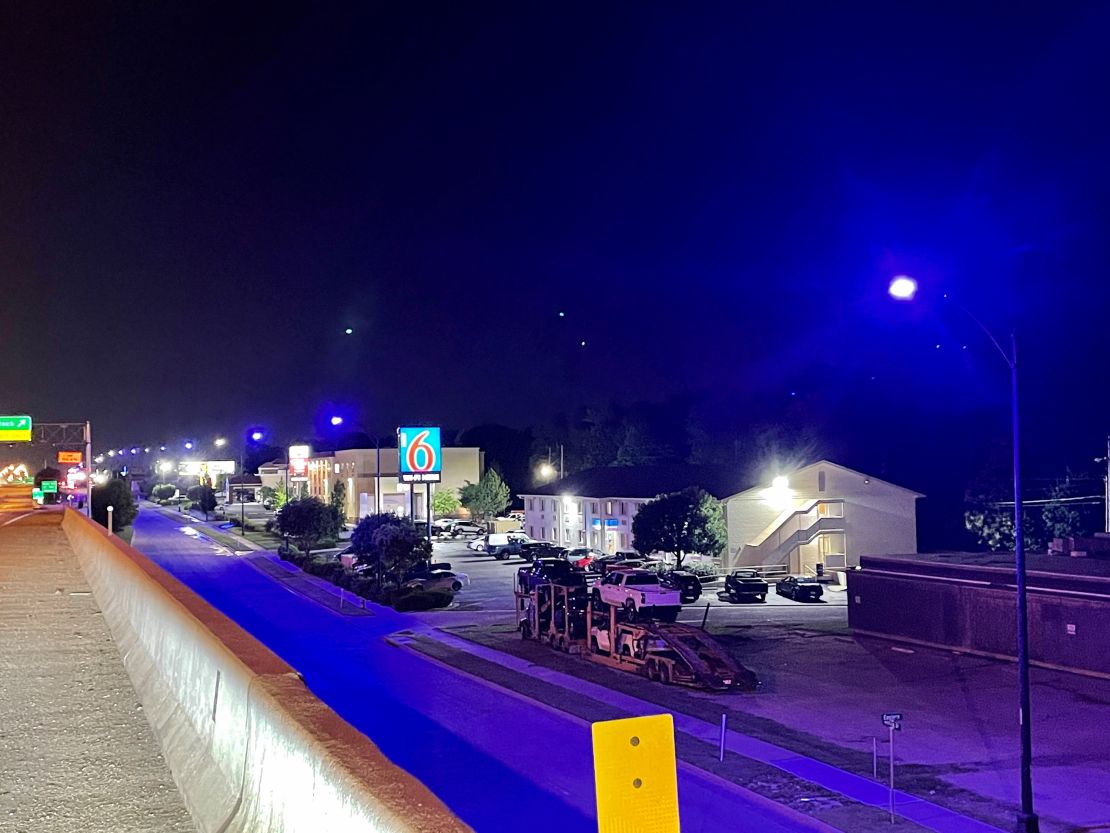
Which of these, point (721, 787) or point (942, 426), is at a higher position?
point (942, 426)

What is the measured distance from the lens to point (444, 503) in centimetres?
9956

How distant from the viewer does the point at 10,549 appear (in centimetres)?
3491

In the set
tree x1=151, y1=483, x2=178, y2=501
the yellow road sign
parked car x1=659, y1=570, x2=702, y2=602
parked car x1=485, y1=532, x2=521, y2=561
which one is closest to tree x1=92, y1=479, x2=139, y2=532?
parked car x1=485, y1=532, x2=521, y2=561

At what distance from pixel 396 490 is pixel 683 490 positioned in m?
47.3

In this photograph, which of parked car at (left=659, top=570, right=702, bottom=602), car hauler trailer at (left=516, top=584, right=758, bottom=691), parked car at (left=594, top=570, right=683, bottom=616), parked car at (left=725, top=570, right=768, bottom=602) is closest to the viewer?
car hauler trailer at (left=516, top=584, right=758, bottom=691)

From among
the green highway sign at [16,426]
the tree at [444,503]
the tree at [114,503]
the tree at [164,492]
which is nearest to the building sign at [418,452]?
the green highway sign at [16,426]

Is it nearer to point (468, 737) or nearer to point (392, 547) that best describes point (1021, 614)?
point (468, 737)

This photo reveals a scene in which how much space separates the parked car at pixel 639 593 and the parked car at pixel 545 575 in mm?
1187

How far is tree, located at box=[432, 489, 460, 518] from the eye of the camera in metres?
99.2

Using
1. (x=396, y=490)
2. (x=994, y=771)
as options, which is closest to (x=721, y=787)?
(x=994, y=771)

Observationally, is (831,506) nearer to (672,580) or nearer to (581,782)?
(672,580)

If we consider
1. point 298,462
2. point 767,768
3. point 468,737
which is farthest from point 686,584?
point 298,462

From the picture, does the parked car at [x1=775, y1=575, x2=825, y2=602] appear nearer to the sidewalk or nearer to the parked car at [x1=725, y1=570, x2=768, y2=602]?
the parked car at [x1=725, y1=570, x2=768, y2=602]

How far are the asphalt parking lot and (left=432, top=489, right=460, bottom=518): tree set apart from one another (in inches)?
1485
